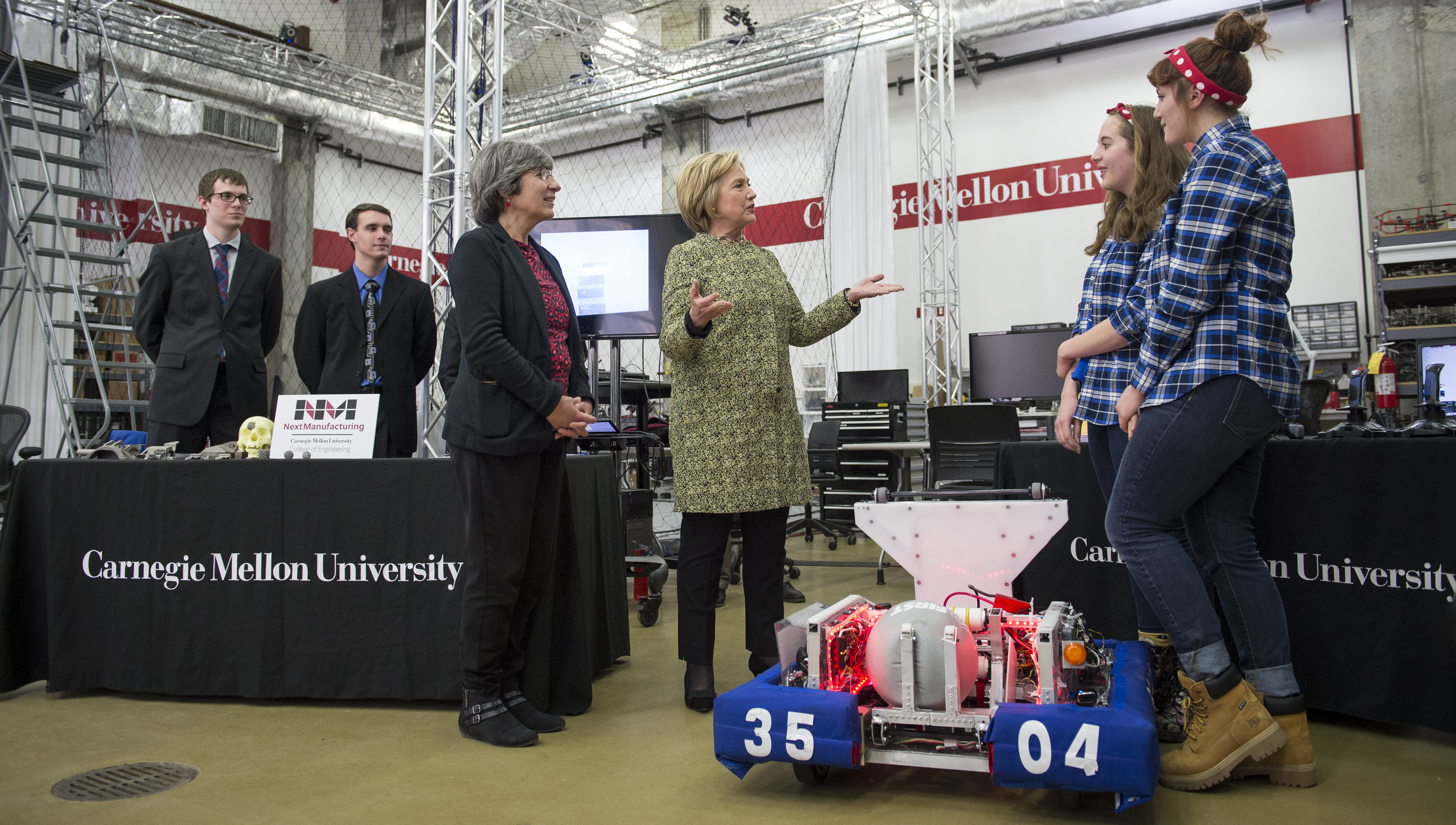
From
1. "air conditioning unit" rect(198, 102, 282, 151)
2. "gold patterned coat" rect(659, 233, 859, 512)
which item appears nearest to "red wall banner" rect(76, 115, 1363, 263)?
"air conditioning unit" rect(198, 102, 282, 151)

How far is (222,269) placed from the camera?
319 cm

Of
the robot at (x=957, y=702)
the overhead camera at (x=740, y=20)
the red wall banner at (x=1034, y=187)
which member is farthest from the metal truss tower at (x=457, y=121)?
the overhead camera at (x=740, y=20)

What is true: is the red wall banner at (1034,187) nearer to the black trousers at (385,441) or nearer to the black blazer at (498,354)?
the black trousers at (385,441)

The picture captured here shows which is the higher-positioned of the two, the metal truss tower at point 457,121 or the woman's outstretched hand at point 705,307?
the metal truss tower at point 457,121

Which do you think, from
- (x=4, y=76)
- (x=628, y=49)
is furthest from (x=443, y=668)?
(x=628, y=49)

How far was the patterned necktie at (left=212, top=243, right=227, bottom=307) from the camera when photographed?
3148mm

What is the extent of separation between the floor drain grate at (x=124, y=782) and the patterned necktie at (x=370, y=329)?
4.89ft

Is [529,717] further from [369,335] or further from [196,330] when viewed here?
[196,330]

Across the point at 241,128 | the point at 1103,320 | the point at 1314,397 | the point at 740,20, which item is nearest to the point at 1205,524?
the point at 1103,320

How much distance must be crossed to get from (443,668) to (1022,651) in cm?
149

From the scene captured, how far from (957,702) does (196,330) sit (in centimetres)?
272

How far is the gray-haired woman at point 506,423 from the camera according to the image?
81.4 inches

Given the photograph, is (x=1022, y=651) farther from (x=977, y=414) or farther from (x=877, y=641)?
(x=977, y=414)

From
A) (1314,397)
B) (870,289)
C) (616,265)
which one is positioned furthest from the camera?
(1314,397)
